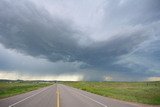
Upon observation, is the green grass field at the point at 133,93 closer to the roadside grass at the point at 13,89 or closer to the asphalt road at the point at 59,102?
the asphalt road at the point at 59,102

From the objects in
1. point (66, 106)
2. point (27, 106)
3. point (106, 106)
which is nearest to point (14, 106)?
point (27, 106)

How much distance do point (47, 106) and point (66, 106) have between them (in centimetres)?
140

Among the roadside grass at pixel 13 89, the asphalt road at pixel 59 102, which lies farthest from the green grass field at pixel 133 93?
the roadside grass at pixel 13 89

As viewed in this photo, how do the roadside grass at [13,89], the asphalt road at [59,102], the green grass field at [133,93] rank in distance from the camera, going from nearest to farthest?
the asphalt road at [59,102], the green grass field at [133,93], the roadside grass at [13,89]

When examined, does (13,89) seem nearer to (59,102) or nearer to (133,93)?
(133,93)

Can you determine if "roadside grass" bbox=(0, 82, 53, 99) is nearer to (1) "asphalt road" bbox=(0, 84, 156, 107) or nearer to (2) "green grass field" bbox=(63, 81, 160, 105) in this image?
(1) "asphalt road" bbox=(0, 84, 156, 107)

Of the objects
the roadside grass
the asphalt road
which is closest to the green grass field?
the asphalt road

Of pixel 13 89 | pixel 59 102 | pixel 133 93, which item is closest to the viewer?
pixel 59 102

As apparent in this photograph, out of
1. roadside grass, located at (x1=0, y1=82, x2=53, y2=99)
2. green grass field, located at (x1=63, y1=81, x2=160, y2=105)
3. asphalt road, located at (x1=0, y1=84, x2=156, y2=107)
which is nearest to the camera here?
asphalt road, located at (x1=0, y1=84, x2=156, y2=107)

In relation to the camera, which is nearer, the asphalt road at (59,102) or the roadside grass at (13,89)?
the asphalt road at (59,102)

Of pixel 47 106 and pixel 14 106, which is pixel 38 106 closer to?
pixel 47 106

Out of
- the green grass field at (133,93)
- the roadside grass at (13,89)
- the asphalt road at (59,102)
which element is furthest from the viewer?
the roadside grass at (13,89)

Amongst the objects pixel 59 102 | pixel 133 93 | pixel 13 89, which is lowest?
pixel 59 102

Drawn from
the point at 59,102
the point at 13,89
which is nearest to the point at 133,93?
the point at 59,102
